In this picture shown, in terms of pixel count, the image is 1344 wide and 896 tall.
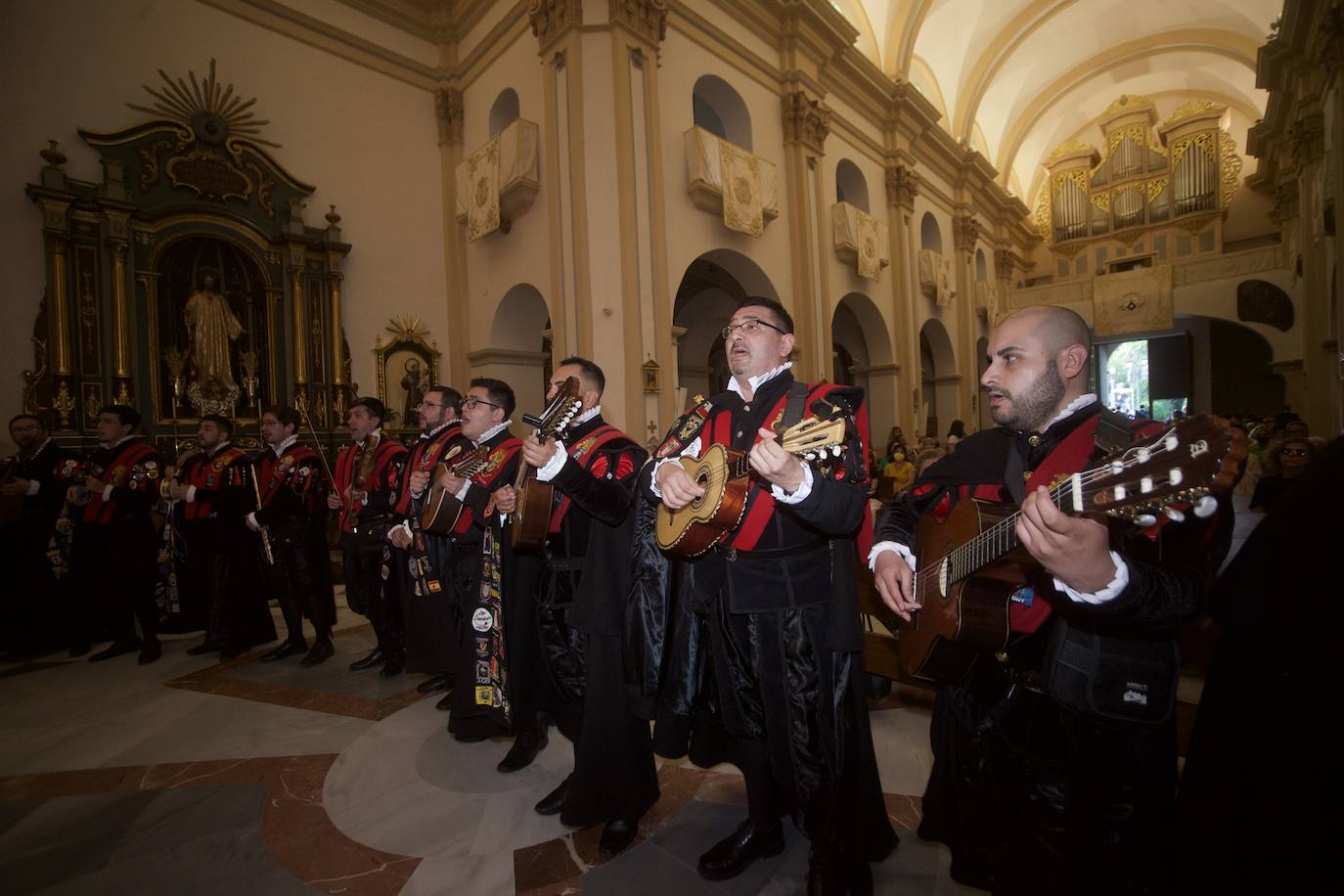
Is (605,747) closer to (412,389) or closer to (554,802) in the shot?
(554,802)

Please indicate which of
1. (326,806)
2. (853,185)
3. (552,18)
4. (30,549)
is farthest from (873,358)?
(30,549)

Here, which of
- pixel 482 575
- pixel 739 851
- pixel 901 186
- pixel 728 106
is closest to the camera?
pixel 739 851

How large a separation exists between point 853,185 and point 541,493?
13.7 metres

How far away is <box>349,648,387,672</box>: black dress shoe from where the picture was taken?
4.61 m

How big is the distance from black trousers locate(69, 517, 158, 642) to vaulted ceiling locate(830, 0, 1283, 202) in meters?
16.1

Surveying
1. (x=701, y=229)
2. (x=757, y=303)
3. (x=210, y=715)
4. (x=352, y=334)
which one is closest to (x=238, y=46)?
(x=352, y=334)

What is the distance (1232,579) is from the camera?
1.00 metres

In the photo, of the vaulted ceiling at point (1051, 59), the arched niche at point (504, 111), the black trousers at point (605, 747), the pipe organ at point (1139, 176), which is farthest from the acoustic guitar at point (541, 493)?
the pipe organ at point (1139, 176)

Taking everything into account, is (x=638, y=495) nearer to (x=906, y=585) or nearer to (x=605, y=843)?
(x=906, y=585)

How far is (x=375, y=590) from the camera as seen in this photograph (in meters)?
4.65

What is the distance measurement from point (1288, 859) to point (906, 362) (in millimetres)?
14877

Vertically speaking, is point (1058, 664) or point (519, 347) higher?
point (519, 347)

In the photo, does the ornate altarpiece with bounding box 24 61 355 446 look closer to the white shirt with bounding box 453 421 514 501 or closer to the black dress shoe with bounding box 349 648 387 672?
the black dress shoe with bounding box 349 648 387 672

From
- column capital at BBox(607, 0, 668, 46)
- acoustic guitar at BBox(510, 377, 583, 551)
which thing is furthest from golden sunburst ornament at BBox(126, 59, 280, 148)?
acoustic guitar at BBox(510, 377, 583, 551)
